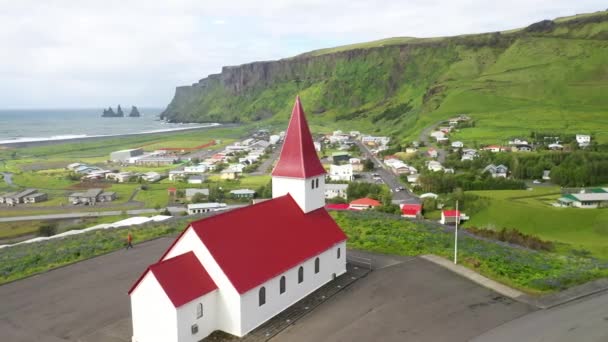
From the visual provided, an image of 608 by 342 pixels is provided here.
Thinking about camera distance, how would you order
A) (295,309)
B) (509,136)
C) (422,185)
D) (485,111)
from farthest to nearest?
(485,111) < (509,136) < (422,185) < (295,309)

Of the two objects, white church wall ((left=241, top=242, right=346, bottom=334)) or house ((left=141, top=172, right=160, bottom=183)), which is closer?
white church wall ((left=241, top=242, right=346, bottom=334))

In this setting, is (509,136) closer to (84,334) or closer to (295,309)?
(295,309)

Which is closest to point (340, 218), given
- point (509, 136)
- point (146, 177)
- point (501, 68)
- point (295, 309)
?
point (295, 309)

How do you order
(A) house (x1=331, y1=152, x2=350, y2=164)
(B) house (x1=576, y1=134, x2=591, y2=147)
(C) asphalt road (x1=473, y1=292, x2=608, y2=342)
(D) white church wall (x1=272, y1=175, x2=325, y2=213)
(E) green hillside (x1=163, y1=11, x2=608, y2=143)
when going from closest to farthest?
(C) asphalt road (x1=473, y1=292, x2=608, y2=342), (D) white church wall (x1=272, y1=175, x2=325, y2=213), (B) house (x1=576, y1=134, x2=591, y2=147), (A) house (x1=331, y1=152, x2=350, y2=164), (E) green hillside (x1=163, y1=11, x2=608, y2=143)

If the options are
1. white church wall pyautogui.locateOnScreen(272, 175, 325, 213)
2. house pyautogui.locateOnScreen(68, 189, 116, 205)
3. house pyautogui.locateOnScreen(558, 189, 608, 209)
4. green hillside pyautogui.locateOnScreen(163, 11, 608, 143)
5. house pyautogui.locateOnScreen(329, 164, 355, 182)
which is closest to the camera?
white church wall pyautogui.locateOnScreen(272, 175, 325, 213)

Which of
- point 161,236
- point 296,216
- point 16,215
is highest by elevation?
point 296,216

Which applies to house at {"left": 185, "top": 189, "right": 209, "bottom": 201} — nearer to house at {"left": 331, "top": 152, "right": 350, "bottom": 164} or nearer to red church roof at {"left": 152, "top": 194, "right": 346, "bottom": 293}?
house at {"left": 331, "top": 152, "right": 350, "bottom": 164}

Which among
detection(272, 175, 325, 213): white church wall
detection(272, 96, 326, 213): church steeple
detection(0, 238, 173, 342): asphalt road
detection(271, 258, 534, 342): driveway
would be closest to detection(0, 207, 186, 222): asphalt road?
detection(0, 238, 173, 342): asphalt road
